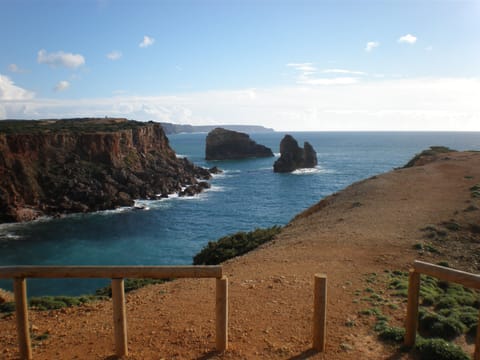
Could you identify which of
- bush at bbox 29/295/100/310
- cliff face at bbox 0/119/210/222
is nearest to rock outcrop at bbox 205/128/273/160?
cliff face at bbox 0/119/210/222

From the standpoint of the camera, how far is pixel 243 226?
45594 millimetres

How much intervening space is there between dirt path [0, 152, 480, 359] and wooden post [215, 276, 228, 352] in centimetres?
23

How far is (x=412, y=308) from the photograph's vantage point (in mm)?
7367

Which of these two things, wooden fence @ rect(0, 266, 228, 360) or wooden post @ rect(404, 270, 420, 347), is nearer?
wooden fence @ rect(0, 266, 228, 360)

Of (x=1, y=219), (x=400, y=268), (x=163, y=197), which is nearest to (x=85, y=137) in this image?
(x=163, y=197)

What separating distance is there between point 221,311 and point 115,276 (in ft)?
6.60

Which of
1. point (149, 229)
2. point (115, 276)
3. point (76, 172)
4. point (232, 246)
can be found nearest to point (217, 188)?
point (76, 172)

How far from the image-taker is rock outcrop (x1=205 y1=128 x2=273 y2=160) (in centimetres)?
12975

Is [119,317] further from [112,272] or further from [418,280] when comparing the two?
[418,280]

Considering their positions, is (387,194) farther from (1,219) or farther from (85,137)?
(85,137)

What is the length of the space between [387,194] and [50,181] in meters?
44.6

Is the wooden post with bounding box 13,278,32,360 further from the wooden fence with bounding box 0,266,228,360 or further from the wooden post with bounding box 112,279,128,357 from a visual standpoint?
the wooden post with bounding box 112,279,128,357

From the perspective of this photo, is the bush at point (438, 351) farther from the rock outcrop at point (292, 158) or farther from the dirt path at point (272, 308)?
the rock outcrop at point (292, 158)

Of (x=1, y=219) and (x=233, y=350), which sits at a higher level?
(x=233, y=350)
